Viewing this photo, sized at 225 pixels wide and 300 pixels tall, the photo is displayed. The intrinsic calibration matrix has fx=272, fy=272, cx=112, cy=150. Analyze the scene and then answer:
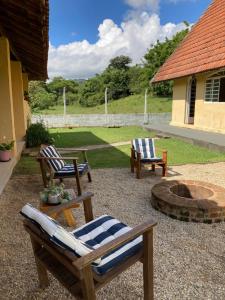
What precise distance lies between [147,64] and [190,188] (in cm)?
2548

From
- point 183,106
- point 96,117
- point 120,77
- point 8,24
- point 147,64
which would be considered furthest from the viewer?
point 120,77

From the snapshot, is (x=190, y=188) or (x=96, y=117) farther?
(x=96, y=117)

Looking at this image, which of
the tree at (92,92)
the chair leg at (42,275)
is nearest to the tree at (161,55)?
the tree at (92,92)

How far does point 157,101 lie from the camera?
69.7 feet

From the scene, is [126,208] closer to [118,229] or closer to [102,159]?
[118,229]

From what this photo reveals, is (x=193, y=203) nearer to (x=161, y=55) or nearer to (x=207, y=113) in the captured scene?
(x=207, y=113)

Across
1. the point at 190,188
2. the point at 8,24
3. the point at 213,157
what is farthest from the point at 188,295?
the point at 213,157

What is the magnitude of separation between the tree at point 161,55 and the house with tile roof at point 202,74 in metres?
10.4

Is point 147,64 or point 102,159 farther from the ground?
point 147,64

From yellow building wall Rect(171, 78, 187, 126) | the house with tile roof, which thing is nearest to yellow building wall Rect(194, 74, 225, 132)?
the house with tile roof

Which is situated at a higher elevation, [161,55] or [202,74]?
[161,55]

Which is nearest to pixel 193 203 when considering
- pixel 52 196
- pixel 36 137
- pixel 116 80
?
pixel 52 196

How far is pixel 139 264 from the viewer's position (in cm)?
286

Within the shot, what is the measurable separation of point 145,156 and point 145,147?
0.26 m
